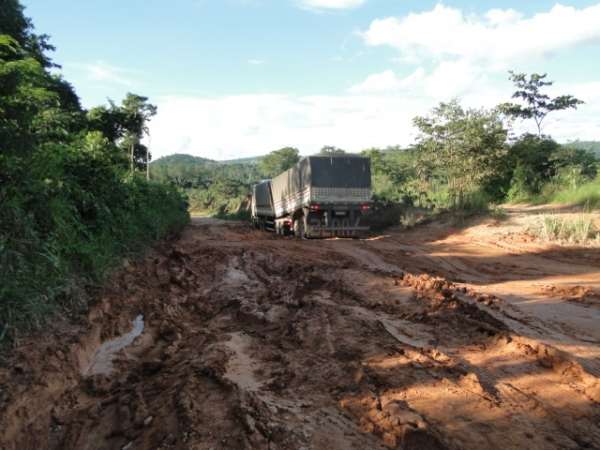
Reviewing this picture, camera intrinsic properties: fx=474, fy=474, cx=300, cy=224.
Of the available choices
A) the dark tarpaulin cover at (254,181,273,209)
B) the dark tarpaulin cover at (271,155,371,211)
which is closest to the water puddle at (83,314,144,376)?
the dark tarpaulin cover at (271,155,371,211)

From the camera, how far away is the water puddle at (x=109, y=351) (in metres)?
4.92

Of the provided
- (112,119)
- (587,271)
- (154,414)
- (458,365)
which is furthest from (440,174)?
(112,119)

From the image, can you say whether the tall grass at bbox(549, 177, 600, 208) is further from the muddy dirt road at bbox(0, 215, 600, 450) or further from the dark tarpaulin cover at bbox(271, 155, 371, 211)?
the muddy dirt road at bbox(0, 215, 600, 450)

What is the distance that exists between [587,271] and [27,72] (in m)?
9.99

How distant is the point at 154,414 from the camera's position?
3496mm

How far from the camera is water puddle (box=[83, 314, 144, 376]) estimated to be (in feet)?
16.2

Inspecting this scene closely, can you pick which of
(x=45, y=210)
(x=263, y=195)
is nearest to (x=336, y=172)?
(x=263, y=195)

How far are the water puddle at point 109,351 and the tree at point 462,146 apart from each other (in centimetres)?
1502

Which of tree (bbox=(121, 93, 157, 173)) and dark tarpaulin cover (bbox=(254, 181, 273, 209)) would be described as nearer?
dark tarpaulin cover (bbox=(254, 181, 273, 209))

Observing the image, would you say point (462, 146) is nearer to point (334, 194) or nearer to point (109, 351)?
point (334, 194)

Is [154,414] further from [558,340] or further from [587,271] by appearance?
[587,271]

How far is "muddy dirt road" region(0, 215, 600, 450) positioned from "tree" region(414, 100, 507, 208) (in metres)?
11.3

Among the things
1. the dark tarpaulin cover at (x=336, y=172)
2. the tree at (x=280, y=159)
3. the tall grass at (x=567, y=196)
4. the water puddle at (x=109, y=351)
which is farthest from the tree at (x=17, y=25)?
the tree at (x=280, y=159)

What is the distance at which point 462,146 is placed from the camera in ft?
61.2
